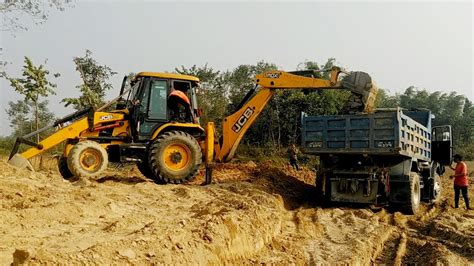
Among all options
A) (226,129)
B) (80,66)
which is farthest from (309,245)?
(80,66)

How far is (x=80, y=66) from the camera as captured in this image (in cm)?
2552

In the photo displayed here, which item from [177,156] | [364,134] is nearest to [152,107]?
[177,156]

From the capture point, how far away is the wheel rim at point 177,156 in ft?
32.6

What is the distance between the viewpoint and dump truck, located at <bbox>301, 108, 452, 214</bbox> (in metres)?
9.33

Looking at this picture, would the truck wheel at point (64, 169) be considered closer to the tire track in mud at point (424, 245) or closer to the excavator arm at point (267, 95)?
the excavator arm at point (267, 95)

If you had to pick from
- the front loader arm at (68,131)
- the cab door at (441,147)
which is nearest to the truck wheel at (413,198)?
the cab door at (441,147)

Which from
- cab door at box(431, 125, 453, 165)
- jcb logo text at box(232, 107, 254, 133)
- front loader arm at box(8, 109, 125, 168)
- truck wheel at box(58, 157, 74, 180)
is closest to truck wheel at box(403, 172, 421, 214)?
cab door at box(431, 125, 453, 165)

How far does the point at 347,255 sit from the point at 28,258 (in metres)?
3.89

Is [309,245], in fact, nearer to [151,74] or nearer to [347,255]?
[347,255]

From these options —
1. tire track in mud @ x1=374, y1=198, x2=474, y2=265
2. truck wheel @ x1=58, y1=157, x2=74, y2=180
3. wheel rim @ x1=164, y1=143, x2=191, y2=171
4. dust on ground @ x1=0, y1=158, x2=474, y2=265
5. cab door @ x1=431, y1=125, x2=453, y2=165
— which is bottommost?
tire track in mud @ x1=374, y1=198, x2=474, y2=265

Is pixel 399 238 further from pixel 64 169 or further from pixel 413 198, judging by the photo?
pixel 64 169

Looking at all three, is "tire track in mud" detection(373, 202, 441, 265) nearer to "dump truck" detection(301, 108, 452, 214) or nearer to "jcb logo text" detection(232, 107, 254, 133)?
"dump truck" detection(301, 108, 452, 214)

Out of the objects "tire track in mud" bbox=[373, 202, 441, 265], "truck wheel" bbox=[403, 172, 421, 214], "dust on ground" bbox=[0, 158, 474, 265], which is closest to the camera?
"dust on ground" bbox=[0, 158, 474, 265]

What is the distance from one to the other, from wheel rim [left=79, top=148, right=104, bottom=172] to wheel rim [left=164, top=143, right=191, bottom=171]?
1.42m
